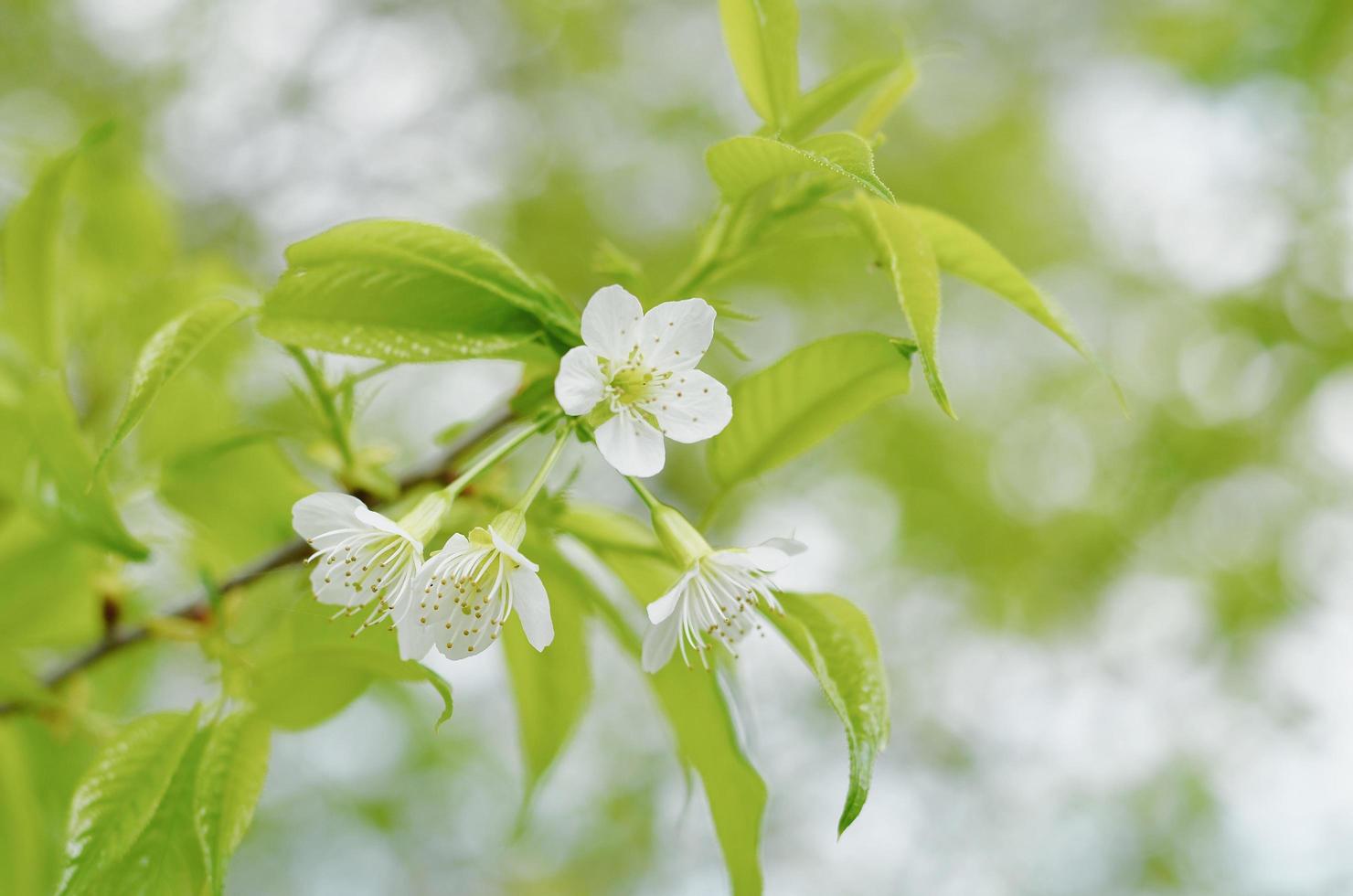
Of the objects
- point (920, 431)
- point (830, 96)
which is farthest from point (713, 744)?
point (920, 431)

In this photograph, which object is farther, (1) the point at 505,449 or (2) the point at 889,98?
(2) the point at 889,98

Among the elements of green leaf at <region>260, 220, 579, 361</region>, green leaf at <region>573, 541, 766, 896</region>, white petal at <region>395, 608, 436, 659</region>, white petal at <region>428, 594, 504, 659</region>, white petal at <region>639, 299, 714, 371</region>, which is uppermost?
green leaf at <region>260, 220, 579, 361</region>

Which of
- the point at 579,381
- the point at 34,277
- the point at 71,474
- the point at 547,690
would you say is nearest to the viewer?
the point at 579,381

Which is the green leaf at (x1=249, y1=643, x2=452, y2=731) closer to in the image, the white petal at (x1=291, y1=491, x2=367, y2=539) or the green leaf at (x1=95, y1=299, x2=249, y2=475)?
the white petal at (x1=291, y1=491, x2=367, y2=539)

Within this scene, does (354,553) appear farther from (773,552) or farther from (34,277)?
(34,277)

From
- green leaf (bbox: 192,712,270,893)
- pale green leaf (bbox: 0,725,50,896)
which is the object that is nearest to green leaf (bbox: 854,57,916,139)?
green leaf (bbox: 192,712,270,893)

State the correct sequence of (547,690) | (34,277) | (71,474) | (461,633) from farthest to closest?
(34,277)
(547,690)
(71,474)
(461,633)

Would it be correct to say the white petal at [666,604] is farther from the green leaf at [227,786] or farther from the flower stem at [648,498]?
the green leaf at [227,786]
